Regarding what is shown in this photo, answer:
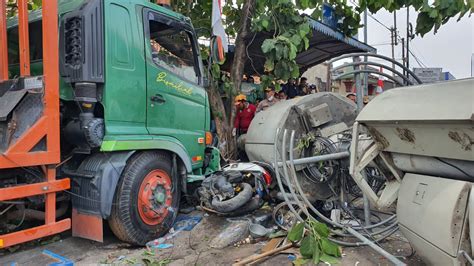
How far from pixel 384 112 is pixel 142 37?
2.60 meters

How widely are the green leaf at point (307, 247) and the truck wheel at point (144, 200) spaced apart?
1.57 metres

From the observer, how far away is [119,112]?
3.90 meters

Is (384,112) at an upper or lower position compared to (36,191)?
upper

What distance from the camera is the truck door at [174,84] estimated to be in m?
4.27

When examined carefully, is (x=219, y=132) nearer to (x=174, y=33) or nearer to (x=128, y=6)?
(x=174, y=33)

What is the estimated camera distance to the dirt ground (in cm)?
356

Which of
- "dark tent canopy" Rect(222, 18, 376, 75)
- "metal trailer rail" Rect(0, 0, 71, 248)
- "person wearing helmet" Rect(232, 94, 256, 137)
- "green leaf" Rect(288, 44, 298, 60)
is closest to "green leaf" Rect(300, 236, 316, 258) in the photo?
"metal trailer rail" Rect(0, 0, 71, 248)

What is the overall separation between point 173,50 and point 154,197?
1.77 metres

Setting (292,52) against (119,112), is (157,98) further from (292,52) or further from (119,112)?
(292,52)

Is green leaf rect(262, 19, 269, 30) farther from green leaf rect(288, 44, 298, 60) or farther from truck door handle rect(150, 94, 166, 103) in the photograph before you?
truck door handle rect(150, 94, 166, 103)

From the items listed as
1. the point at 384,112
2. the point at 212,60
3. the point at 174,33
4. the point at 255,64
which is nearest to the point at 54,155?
the point at 174,33

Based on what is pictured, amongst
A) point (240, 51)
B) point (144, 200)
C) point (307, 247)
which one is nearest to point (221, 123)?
point (240, 51)

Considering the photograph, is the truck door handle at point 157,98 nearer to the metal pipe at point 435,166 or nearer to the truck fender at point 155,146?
the truck fender at point 155,146

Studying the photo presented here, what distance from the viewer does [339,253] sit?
11.6 feet
